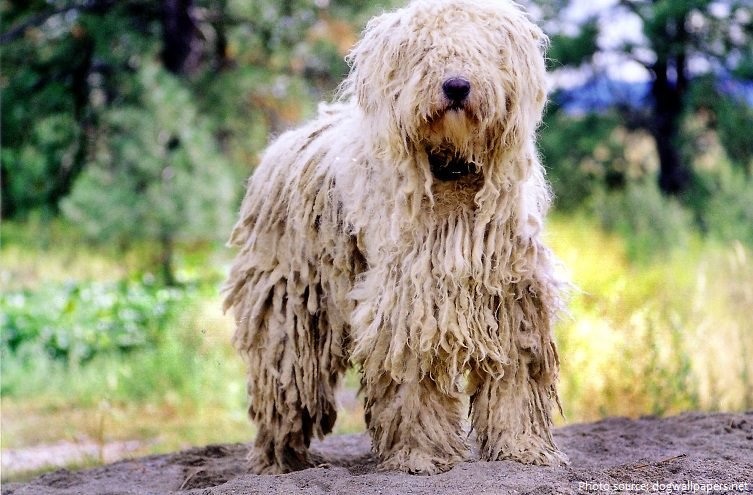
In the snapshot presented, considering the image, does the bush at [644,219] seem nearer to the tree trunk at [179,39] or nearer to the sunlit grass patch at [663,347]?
the sunlit grass patch at [663,347]

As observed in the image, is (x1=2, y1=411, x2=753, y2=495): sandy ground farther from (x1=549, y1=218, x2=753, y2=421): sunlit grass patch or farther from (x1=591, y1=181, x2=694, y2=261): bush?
(x1=591, y1=181, x2=694, y2=261): bush

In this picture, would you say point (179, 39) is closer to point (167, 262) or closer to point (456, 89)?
point (167, 262)

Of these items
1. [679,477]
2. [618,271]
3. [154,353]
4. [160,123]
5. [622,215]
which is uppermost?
[160,123]

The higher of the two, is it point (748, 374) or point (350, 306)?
point (350, 306)

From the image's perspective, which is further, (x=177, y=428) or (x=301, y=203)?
(x=177, y=428)

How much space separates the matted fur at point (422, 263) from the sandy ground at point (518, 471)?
23 cm

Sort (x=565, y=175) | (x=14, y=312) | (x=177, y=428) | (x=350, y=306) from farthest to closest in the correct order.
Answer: (x=565, y=175)
(x=14, y=312)
(x=177, y=428)
(x=350, y=306)

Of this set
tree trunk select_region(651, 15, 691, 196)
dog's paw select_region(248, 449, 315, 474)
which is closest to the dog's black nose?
dog's paw select_region(248, 449, 315, 474)

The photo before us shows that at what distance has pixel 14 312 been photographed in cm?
929

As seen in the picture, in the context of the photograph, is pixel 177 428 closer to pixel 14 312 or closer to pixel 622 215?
pixel 14 312

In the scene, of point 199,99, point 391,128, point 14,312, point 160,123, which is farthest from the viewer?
point 199,99

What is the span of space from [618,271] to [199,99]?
5.97m

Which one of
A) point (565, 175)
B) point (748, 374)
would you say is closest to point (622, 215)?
point (565, 175)

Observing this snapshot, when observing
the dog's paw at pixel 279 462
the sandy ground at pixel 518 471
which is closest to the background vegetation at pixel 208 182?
the sandy ground at pixel 518 471
